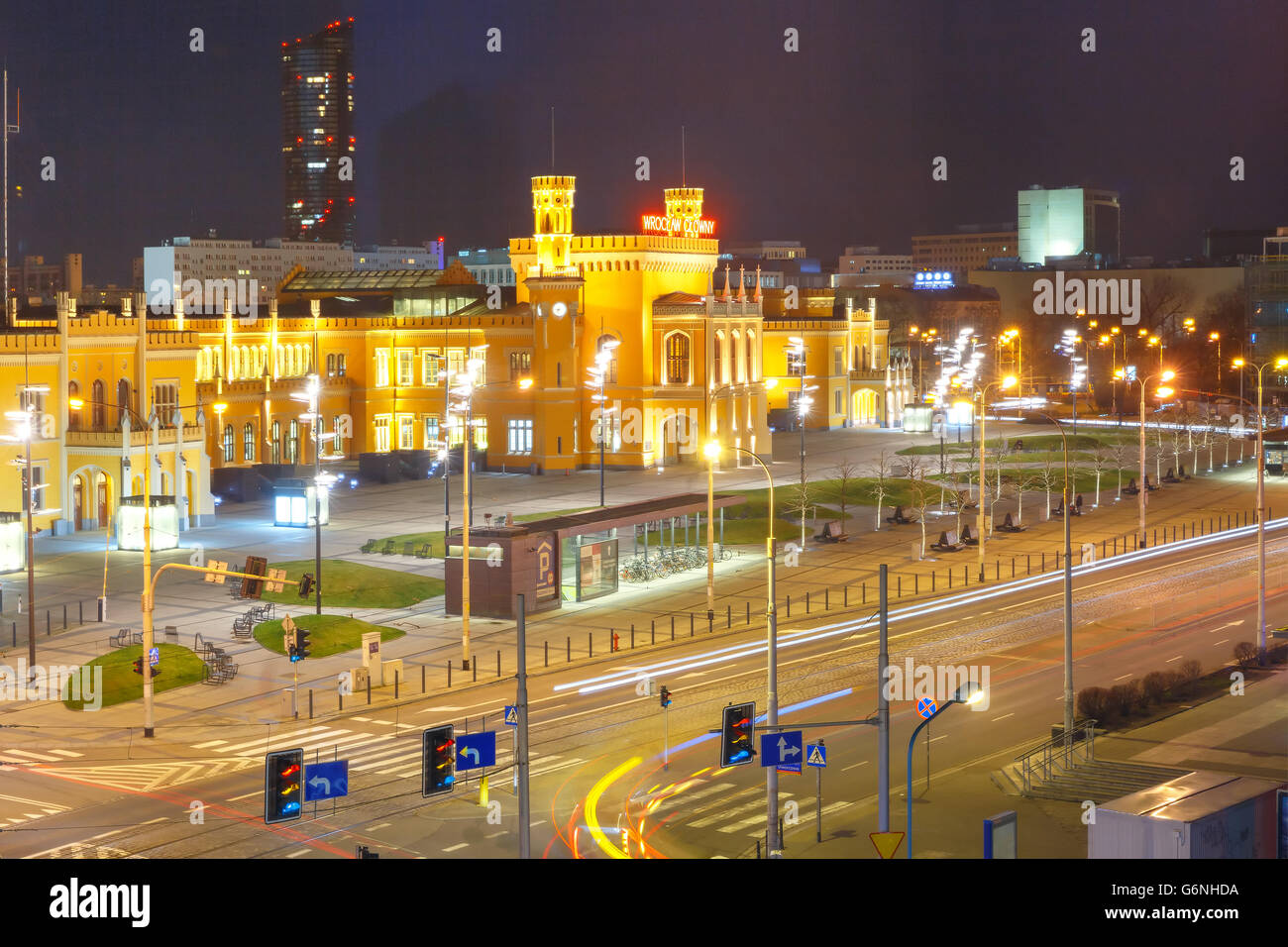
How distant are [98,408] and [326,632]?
34.9 m

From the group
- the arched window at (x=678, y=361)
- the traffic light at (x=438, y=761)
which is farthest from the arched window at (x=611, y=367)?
the traffic light at (x=438, y=761)

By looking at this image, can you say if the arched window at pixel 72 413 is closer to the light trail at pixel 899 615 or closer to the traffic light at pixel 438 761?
the light trail at pixel 899 615

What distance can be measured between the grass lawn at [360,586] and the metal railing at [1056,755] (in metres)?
27.7

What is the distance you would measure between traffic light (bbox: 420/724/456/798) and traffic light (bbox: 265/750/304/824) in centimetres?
214

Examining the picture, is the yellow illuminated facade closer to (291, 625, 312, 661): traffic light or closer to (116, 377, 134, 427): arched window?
(116, 377, 134, 427): arched window

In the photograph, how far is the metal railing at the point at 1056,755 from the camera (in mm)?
35844

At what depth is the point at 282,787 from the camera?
89.3ft

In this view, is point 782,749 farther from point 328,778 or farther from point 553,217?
point 553,217

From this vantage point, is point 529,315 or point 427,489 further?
point 529,315

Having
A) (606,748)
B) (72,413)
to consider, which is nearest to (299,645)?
(606,748)

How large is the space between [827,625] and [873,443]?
70.0 meters

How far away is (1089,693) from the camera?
42562mm
